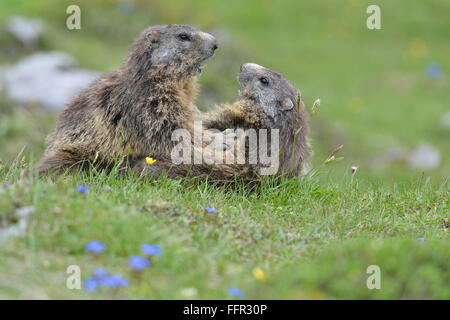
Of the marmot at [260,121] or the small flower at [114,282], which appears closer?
the small flower at [114,282]

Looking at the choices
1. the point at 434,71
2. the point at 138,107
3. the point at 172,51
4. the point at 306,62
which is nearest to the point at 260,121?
the point at 172,51

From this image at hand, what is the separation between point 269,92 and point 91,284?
3.83 m

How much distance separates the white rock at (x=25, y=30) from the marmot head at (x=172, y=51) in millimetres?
9990

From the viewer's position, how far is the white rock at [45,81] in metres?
13.6

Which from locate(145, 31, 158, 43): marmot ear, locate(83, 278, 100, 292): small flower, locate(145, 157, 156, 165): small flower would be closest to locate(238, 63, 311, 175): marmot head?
locate(145, 31, 158, 43): marmot ear

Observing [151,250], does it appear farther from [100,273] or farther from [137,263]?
[100,273]

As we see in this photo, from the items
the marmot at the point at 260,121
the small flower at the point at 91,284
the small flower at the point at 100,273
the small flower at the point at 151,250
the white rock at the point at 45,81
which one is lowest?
the small flower at the point at 91,284

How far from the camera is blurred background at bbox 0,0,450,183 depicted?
545 inches

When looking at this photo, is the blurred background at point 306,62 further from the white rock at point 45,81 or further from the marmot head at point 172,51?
the marmot head at point 172,51

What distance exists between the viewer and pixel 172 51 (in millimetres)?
6844

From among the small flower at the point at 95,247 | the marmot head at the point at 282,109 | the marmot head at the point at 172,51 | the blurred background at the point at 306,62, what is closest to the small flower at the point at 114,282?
the small flower at the point at 95,247

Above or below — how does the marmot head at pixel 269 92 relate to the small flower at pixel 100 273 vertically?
above

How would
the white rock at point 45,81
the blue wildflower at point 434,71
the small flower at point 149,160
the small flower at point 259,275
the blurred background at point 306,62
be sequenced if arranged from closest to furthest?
the small flower at point 259,275
the small flower at point 149,160
the white rock at point 45,81
the blurred background at point 306,62
the blue wildflower at point 434,71

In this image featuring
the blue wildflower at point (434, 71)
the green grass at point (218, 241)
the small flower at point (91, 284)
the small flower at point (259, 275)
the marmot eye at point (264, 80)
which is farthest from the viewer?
the blue wildflower at point (434, 71)
